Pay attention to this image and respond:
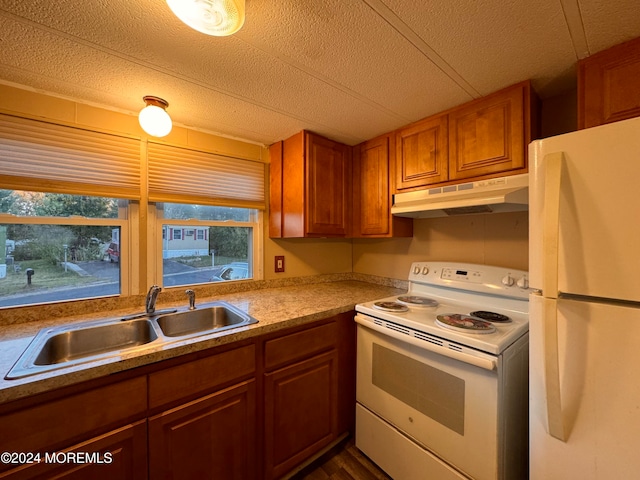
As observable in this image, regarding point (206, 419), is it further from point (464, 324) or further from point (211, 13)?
point (211, 13)

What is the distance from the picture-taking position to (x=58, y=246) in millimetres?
1476

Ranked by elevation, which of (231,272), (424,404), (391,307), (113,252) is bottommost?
(424,404)

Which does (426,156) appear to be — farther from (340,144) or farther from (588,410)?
(588,410)

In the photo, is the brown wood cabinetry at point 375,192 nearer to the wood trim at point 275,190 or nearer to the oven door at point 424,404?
the wood trim at point 275,190

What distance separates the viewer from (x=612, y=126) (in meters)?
0.76

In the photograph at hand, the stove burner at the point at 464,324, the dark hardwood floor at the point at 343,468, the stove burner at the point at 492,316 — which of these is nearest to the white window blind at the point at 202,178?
the stove burner at the point at 464,324

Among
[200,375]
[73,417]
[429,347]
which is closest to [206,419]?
[200,375]

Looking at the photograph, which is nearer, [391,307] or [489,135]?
[489,135]

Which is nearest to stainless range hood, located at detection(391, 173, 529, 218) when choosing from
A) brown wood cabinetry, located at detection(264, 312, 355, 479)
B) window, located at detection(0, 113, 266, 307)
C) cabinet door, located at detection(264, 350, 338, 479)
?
brown wood cabinetry, located at detection(264, 312, 355, 479)

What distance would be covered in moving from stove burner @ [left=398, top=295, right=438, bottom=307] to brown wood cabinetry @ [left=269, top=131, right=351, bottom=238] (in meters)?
0.70

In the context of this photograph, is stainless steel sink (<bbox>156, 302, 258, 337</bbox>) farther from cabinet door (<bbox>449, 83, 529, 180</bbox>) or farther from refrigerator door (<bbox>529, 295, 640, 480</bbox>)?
cabinet door (<bbox>449, 83, 529, 180</bbox>)

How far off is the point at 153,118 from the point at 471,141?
69.0 inches

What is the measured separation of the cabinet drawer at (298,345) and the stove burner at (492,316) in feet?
2.66

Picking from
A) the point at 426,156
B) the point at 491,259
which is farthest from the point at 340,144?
the point at 491,259
